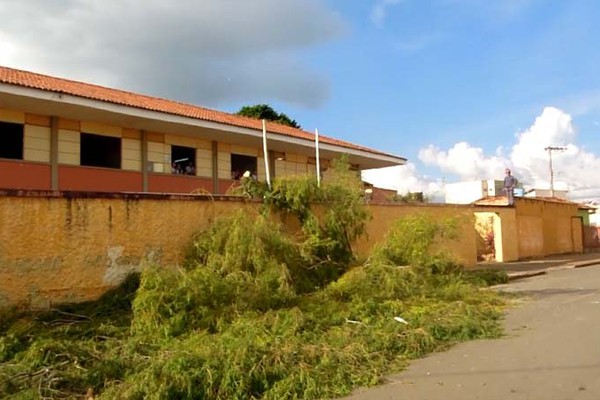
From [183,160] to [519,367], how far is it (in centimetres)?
1579

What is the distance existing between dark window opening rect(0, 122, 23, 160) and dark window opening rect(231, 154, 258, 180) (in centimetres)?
813

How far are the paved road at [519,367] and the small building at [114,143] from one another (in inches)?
301

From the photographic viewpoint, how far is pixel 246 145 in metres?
22.9

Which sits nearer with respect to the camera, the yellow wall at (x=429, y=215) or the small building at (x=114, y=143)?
the yellow wall at (x=429, y=215)

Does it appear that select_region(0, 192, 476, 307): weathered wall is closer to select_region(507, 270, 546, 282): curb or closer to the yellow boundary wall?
the yellow boundary wall

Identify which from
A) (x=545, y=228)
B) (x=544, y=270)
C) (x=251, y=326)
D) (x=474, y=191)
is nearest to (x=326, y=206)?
(x=251, y=326)

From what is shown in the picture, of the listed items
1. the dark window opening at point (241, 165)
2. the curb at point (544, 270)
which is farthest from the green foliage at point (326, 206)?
the dark window opening at point (241, 165)

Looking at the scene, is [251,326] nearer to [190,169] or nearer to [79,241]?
[79,241]

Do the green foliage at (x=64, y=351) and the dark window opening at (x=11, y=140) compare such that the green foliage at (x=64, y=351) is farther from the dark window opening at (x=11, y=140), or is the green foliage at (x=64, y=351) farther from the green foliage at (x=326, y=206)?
the dark window opening at (x=11, y=140)

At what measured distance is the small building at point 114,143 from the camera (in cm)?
1609

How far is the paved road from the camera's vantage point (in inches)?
235

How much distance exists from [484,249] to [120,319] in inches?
843

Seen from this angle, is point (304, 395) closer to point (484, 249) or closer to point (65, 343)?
point (65, 343)

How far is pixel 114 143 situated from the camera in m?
18.7
